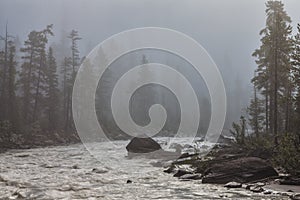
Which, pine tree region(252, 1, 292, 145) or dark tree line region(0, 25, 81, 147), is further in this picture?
dark tree line region(0, 25, 81, 147)

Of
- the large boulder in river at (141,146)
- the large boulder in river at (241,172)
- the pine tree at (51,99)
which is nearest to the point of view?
the large boulder in river at (241,172)

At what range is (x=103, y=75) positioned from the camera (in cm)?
6850

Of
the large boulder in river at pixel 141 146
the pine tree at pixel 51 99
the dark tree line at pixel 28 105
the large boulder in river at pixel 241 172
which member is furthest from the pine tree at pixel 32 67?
the large boulder in river at pixel 241 172

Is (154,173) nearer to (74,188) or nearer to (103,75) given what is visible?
(74,188)

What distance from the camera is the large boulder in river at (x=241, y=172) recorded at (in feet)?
47.6

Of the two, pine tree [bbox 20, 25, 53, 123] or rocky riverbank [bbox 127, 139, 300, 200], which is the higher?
pine tree [bbox 20, 25, 53, 123]

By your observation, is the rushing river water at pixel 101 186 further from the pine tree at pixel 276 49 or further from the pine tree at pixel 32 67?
the pine tree at pixel 32 67

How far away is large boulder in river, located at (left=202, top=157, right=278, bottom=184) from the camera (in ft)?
47.6

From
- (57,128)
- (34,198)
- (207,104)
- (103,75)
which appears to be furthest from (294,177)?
(207,104)

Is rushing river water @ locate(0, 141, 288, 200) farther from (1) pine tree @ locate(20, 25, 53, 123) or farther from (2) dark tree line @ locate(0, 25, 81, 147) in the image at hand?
(1) pine tree @ locate(20, 25, 53, 123)

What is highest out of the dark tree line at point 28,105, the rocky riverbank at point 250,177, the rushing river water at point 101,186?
the dark tree line at point 28,105

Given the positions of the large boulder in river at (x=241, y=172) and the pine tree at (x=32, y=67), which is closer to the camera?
the large boulder in river at (x=241, y=172)

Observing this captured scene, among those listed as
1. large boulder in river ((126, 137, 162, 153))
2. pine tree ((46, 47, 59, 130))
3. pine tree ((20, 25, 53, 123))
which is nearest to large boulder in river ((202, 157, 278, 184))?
large boulder in river ((126, 137, 162, 153))

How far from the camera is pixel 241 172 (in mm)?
14883
